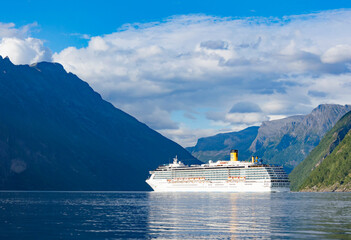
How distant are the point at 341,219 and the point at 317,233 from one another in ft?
74.4

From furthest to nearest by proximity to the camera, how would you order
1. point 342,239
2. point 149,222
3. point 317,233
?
point 149,222
point 317,233
point 342,239

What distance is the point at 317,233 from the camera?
69438 mm

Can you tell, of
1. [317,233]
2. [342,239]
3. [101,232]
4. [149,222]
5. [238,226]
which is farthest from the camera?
[149,222]

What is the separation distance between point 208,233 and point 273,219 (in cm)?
2425

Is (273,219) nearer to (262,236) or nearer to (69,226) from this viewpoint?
(262,236)

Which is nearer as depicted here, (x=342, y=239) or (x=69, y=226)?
(x=342, y=239)

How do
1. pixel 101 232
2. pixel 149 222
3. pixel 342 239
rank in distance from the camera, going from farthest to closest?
pixel 149 222, pixel 101 232, pixel 342 239

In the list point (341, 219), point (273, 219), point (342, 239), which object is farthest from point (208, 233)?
point (341, 219)

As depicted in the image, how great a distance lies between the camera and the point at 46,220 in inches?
3656

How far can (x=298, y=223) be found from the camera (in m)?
83.7

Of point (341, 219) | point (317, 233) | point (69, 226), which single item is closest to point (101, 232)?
point (69, 226)

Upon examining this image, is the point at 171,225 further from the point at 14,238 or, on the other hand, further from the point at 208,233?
the point at 14,238

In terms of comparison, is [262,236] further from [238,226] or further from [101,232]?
[101,232]

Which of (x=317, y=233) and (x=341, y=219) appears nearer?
(x=317, y=233)
